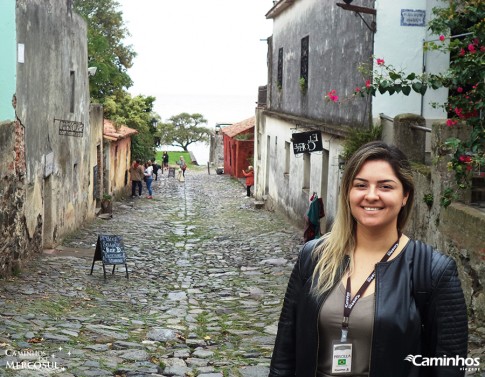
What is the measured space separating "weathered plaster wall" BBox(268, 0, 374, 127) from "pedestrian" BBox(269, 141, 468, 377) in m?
10.4

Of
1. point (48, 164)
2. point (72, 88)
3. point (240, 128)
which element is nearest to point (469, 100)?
point (48, 164)

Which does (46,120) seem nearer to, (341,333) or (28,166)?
(28,166)

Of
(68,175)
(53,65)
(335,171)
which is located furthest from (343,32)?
(68,175)

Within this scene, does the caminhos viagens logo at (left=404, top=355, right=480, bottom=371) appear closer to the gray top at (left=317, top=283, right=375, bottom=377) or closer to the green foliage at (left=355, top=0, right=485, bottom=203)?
the gray top at (left=317, top=283, right=375, bottom=377)

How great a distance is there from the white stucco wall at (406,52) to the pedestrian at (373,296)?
9.73 metres

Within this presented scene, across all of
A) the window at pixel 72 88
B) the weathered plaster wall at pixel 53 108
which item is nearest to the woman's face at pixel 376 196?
the weathered plaster wall at pixel 53 108

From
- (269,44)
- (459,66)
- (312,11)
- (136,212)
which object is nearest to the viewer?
(459,66)

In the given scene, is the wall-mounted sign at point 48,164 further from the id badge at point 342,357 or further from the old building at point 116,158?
the id badge at point 342,357

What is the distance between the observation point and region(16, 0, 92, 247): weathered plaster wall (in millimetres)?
12914

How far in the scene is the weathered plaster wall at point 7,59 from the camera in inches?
457

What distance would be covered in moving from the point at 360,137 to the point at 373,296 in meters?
10.4

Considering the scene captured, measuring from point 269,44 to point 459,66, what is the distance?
60.1ft

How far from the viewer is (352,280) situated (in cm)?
296

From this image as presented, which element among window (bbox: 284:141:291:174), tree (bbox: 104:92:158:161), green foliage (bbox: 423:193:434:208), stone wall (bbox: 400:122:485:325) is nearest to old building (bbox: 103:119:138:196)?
tree (bbox: 104:92:158:161)
